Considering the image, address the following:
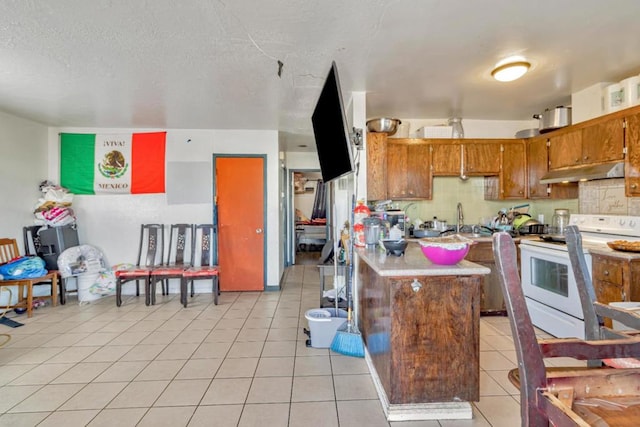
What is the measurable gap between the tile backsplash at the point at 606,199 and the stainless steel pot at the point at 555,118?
2.26ft

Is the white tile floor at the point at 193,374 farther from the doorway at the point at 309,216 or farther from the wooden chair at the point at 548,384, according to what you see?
the doorway at the point at 309,216

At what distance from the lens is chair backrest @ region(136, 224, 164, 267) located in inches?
173

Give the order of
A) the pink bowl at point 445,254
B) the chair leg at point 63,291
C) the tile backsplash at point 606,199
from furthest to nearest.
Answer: the chair leg at point 63,291, the tile backsplash at point 606,199, the pink bowl at point 445,254

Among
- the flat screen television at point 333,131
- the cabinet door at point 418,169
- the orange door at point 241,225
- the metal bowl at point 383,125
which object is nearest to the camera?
the flat screen television at point 333,131

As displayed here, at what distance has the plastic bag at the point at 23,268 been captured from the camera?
3582 mm

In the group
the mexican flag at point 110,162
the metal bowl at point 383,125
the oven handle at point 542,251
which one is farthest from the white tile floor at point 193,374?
the metal bowl at point 383,125

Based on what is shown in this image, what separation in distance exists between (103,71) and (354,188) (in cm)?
240

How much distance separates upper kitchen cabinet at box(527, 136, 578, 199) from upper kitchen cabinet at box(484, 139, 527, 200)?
0.06 metres

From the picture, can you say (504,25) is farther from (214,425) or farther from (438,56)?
(214,425)

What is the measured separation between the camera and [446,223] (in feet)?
13.9

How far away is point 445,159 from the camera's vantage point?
3984mm

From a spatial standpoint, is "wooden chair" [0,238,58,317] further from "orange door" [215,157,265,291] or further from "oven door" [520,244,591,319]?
"oven door" [520,244,591,319]

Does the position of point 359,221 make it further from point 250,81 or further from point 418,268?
point 250,81

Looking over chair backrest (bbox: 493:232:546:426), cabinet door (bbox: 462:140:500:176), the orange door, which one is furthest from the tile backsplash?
the orange door
